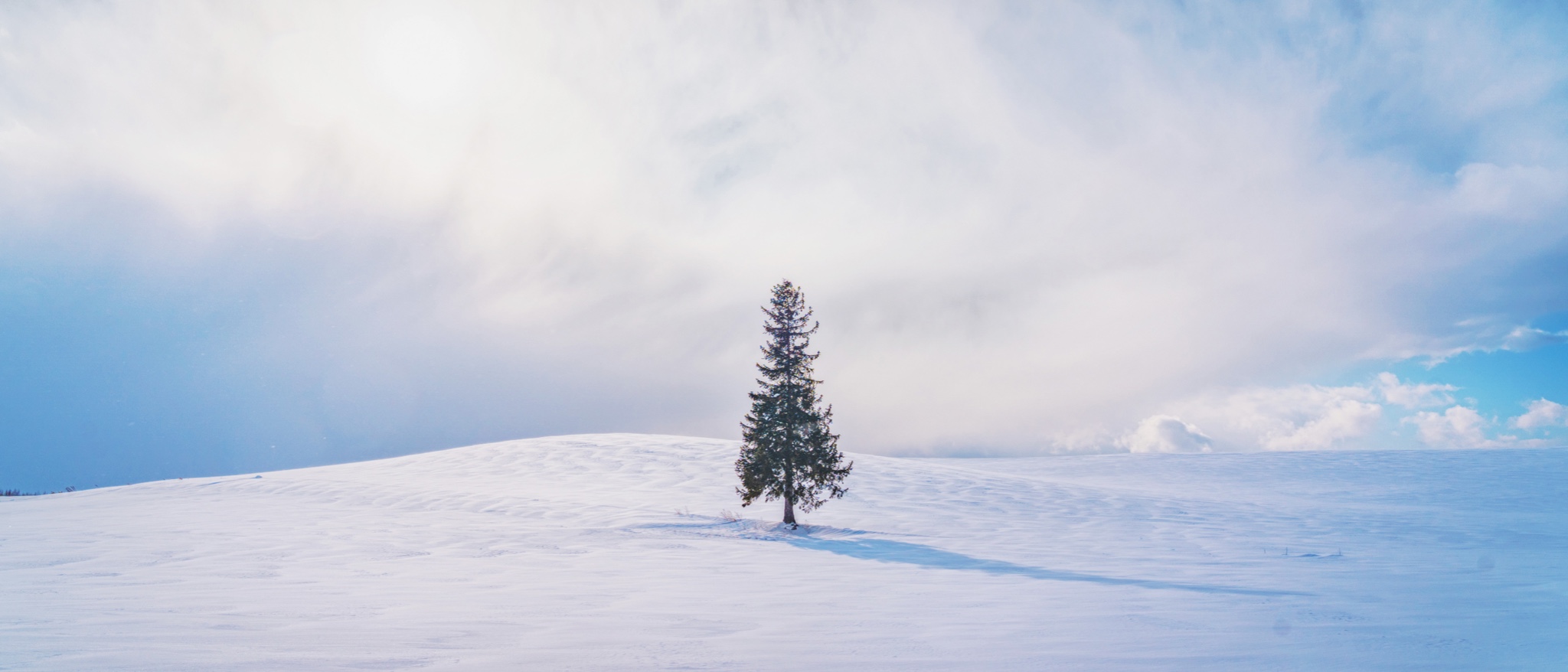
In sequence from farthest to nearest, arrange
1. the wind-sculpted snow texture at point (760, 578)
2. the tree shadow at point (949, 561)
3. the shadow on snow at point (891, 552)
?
the shadow on snow at point (891, 552)
the tree shadow at point (949, 561)
the wind-sculpted snow texture at point (760, 578)

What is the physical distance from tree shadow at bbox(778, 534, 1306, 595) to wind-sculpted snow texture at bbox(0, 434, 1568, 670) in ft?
0.40

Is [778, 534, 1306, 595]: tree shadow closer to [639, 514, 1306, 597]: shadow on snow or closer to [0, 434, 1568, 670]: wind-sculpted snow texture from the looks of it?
[639, 514, 1306, 597]: shadow on snow

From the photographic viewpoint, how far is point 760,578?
12352 millimetres

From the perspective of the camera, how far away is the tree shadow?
1145cm

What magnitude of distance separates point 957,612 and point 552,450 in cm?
3170

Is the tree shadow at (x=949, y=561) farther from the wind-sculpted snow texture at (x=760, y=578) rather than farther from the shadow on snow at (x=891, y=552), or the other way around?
the wind-sculpted snow texture at (x=760, y=578)

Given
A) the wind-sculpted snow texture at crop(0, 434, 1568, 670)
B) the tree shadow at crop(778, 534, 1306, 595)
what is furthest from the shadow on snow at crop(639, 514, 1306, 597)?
the wind-sculpted snow texture at crop(0, 434, 1568, 670)

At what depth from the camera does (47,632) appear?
7250mm

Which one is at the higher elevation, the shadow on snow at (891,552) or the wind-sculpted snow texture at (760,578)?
the wind-sculpted snow texture at (760,578)

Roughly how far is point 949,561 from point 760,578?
4793 mm

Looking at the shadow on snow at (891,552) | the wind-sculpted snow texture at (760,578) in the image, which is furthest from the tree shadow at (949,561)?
the wind-sculpted snow texture at (760,578)

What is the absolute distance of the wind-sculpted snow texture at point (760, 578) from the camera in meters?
6.90

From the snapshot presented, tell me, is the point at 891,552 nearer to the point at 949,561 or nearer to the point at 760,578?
the point at 949,561

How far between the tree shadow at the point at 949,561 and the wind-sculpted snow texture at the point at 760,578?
12 cm
